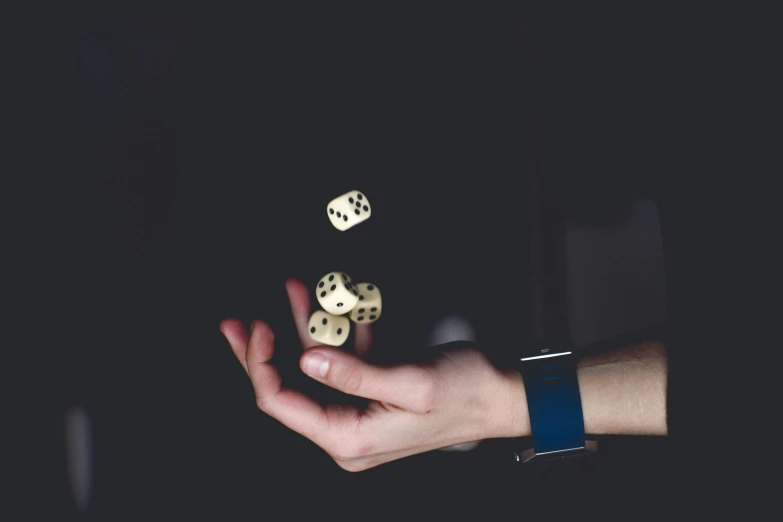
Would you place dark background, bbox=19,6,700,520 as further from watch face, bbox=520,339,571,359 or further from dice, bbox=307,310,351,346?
watch face, bbox=520,339,571,359

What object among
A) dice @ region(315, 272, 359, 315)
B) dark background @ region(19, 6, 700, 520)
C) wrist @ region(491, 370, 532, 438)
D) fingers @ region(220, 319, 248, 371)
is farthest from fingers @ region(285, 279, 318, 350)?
wrist @ region(491, 370, 532, 438)

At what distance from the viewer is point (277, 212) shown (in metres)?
1.85

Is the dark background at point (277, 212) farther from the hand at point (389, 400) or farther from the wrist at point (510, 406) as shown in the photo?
the wrist at point (510, 406)

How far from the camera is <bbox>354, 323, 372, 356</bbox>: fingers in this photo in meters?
1.35

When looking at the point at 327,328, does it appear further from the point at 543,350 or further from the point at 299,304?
the point at 543,350

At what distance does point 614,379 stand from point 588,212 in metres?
0.95

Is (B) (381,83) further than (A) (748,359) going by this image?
Yes

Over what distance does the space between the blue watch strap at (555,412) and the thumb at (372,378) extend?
25 cm

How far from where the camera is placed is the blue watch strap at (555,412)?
1.09 m

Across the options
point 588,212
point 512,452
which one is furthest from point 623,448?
point 588,212

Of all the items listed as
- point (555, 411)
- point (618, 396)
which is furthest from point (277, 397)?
point (618, 396)

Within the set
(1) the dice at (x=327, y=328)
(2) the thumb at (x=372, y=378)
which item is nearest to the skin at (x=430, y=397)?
(2) the thumb at (x=372, y=378)

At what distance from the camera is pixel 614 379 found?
3.72 ft

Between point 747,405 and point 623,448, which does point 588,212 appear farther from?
point 747,405
